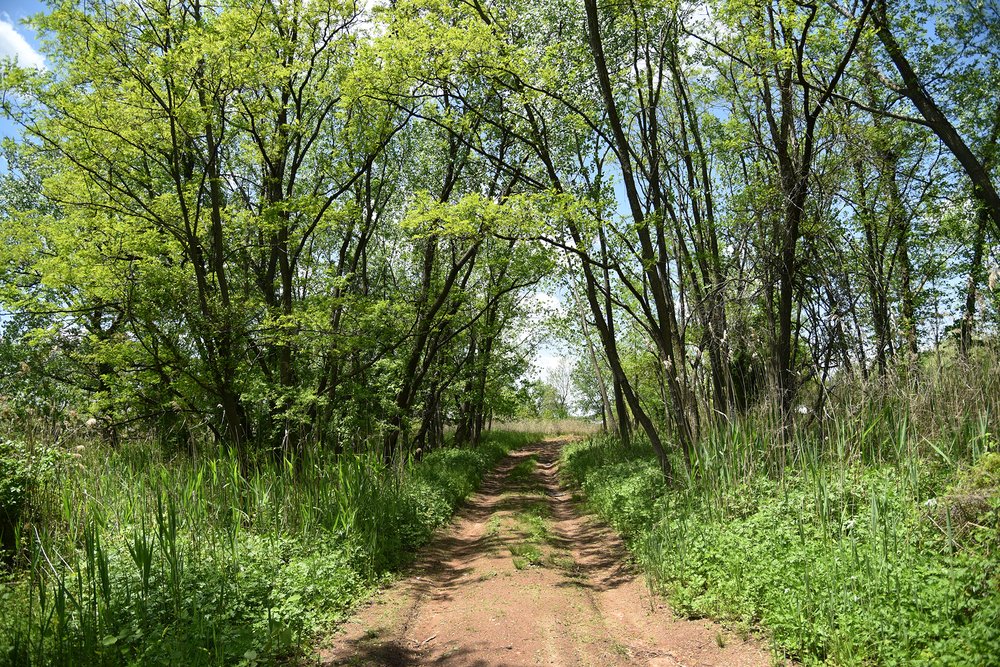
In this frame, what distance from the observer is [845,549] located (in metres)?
4.59

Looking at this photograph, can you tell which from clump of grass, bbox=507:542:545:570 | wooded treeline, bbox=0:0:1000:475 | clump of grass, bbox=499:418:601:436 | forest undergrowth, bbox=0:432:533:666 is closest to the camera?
forest undergrowth, bbox=0:432:533:666

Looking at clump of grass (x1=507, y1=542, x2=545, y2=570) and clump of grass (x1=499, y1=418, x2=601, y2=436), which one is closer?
clump of grass (x1=507, y1=542, x2=545, y2=570)

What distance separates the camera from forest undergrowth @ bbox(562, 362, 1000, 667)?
3.76 metres

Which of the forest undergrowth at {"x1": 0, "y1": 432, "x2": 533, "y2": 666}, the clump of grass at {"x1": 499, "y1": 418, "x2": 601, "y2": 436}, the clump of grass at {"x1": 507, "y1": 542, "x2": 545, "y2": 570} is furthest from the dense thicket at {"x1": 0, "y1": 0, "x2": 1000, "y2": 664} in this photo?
the clump of grass at {"x1": 499, "y1": 418, "x2": 601, "y2": 436}

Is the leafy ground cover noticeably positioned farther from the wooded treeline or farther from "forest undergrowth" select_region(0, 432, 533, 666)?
"forest undergrowth" select_region(0, 432, 533, 666)

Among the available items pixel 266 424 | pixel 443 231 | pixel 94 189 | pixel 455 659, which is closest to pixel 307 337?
pixel 266 424

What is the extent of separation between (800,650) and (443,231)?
6.74 m

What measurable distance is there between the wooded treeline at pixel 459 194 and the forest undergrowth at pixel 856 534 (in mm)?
522

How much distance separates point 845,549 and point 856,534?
0.90 feet

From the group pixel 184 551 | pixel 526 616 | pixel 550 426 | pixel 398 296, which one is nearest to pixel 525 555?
pixel 526 616

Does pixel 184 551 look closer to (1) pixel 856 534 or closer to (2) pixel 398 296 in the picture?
(1) pixel 856 534

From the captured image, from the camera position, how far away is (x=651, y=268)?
895 centimetres

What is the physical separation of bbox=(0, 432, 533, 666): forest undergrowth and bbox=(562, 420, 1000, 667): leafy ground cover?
3.15 meters

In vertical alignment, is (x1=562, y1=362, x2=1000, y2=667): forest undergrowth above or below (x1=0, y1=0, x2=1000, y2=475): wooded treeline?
below
